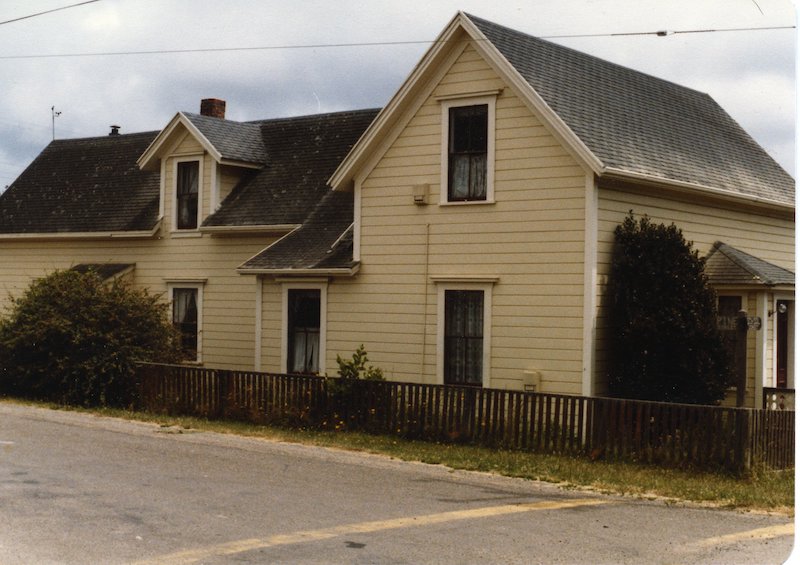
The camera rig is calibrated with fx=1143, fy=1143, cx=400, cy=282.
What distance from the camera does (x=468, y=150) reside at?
18.5m

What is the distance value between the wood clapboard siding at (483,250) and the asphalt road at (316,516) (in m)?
4.25

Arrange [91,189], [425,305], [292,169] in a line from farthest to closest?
1. [91,189]
2. [292,169]
3. [425,305]

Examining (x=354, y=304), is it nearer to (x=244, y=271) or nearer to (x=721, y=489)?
(x=244, y=271)

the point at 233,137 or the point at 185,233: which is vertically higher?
the point at 233,137

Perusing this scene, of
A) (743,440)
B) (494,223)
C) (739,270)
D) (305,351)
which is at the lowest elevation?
(743,440)

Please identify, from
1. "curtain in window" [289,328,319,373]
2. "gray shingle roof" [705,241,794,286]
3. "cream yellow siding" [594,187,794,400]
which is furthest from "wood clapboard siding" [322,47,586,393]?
"gray shingle roof" [705,241,794,286]

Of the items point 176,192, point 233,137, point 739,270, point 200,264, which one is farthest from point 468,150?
point 176,192

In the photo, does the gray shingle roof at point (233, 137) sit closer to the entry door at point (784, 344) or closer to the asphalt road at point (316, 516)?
the asphalt road at point (316, 516)

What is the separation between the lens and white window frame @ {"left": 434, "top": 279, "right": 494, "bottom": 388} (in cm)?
1820

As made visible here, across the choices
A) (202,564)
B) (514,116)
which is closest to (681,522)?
(202,564)

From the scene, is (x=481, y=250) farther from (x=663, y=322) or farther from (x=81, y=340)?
(x=81, y=340)

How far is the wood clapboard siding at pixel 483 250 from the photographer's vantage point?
17422mm

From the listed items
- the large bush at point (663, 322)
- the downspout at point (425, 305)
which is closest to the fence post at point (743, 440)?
the large bush at point (663, 322)

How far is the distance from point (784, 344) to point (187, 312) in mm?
12000
